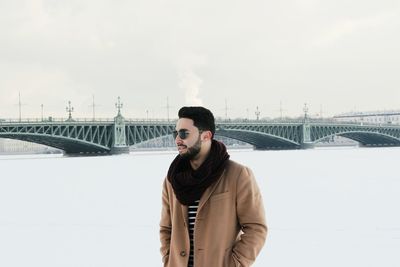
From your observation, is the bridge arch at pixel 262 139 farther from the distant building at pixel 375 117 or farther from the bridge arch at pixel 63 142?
the distant building at pixel 375 117

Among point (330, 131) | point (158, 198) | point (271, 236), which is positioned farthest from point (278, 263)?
point (330, 131)

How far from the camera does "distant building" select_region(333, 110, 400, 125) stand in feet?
539

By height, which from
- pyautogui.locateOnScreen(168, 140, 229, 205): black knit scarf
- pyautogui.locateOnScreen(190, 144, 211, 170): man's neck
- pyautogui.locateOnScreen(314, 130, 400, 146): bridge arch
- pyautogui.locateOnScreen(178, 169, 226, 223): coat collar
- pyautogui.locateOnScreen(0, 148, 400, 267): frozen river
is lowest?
pyautogui.locateOnScreen(314, 130, 400, 146): bridge arch

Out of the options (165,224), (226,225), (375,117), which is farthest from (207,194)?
(375,117)

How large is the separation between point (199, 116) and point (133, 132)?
6704 cm

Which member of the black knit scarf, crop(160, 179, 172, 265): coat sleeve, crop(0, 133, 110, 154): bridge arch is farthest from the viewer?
crop(0, 133, 110, 154): bridge arch

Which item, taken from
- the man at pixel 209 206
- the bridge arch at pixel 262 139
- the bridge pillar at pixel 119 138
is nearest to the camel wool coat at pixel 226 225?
the man at pixel 209 206

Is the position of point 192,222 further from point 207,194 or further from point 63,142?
point 63,142

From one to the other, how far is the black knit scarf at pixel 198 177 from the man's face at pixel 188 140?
3.8 inches

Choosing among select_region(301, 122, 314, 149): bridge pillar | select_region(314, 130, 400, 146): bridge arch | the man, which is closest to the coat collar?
the man

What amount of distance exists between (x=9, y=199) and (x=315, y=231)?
10.4 metres

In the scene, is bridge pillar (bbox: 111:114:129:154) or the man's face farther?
bridge pillar (bbox: 111:114:129:154)

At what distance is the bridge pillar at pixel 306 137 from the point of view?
276 feet

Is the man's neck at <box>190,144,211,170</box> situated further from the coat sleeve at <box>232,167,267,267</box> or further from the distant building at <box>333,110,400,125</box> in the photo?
the distant building at <box>333,110,400,125</box>
